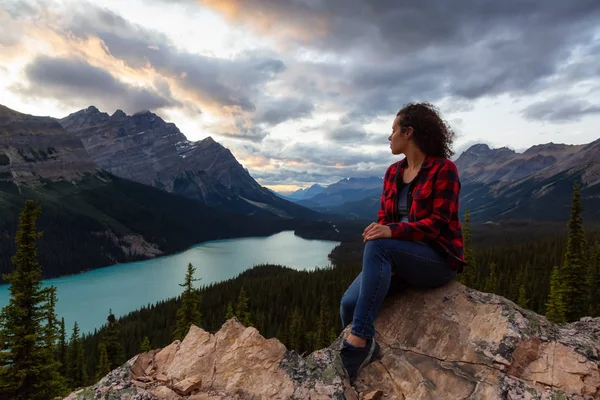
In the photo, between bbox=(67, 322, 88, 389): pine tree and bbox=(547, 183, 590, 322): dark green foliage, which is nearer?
bbox=(547, 183, 590, 322): dark green foliage

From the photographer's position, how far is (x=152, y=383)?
4.95m

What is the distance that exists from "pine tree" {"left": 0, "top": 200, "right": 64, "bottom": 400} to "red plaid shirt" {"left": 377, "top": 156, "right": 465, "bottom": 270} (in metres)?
20.4

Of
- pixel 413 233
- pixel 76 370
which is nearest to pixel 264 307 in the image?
pixel 76 370

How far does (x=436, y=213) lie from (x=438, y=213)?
0.03 meters

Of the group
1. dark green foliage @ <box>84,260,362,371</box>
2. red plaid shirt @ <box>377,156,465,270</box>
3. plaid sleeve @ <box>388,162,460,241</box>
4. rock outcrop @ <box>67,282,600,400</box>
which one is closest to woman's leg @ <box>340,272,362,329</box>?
rock outcrop @ <box>67,282,600,400</box>

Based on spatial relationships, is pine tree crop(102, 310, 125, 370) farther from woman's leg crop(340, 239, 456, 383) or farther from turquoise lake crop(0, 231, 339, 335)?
turquoise lake crop(0, 231, 339, 335)

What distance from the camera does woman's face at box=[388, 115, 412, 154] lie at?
5.89 meters

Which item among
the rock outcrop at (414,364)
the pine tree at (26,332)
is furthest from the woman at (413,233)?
the pine tree at (26,332)

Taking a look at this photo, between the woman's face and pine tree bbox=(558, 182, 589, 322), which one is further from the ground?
the woman's face

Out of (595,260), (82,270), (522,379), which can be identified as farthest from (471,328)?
(82,270)

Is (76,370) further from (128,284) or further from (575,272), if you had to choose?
(128,284)

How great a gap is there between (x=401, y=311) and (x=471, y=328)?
1129mm

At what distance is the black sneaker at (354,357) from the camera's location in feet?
16.9

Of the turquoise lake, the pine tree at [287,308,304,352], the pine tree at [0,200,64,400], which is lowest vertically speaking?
the turquoise lake
